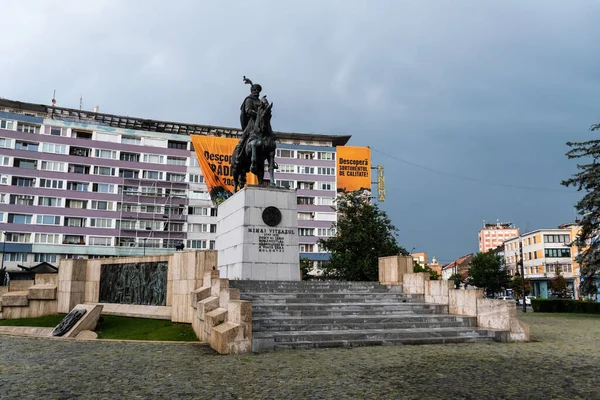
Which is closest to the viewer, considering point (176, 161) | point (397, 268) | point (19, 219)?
point (397, 268)

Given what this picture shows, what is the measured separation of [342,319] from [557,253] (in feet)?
307

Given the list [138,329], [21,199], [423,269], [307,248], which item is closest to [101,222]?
[21,199]

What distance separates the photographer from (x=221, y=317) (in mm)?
12977

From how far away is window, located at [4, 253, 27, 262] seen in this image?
6875cm

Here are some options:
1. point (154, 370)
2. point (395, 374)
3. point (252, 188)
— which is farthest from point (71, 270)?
point (395, 374)

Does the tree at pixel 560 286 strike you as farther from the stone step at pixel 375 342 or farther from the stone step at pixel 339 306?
the stone step at pixel 375 342

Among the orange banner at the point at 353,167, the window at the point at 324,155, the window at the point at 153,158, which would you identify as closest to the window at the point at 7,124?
the window at the point at 153,158

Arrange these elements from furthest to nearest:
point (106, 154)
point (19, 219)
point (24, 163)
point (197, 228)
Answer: point (197, 228)
point (106, 154)
point (24, 163)
point (19, 219)

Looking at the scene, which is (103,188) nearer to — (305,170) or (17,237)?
(17,237)

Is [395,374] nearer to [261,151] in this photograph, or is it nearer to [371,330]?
[371,330]

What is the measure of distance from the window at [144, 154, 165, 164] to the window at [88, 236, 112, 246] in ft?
45.4

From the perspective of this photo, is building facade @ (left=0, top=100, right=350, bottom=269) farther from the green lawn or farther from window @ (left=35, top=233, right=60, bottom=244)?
the green lawn

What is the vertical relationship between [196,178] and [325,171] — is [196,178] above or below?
below

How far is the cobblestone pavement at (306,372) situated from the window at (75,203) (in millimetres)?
66377
